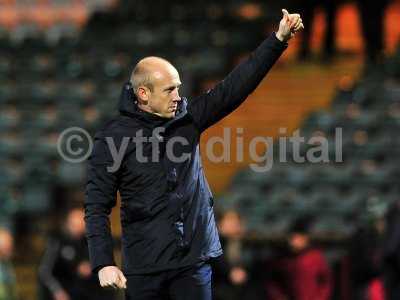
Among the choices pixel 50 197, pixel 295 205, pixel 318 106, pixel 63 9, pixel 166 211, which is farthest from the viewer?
pixel 63 9

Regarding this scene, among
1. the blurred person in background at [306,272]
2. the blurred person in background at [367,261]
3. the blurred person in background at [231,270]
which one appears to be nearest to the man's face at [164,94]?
the blurred person in background at [367,261]

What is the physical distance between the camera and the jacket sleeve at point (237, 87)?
4.63m

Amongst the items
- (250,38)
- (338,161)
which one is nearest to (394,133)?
(338,161)

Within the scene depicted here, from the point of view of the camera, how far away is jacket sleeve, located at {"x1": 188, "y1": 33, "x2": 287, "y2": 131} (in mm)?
4629

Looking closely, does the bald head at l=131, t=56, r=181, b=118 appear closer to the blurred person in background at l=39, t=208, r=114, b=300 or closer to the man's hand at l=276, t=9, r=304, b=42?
the man's hand at l=276, t=9, r=304, b=42

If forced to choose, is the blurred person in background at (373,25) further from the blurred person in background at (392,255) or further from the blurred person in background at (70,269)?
the blurred person in background at (392,255)

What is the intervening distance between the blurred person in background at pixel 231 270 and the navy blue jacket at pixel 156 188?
158 inches

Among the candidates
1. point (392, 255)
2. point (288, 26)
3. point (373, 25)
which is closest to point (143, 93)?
point (288, 26)

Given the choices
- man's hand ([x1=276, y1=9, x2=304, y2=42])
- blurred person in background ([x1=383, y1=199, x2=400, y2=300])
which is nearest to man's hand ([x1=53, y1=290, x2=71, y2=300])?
blurred person in background ([x1=383, y1=199, x2=400, y2=300])

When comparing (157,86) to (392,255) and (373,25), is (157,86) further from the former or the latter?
(373,25)

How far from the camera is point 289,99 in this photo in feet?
39.7

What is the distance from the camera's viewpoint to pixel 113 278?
4.37m

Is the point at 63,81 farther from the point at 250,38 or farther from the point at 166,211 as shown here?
the point at 166,211

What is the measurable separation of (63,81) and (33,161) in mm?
1523
